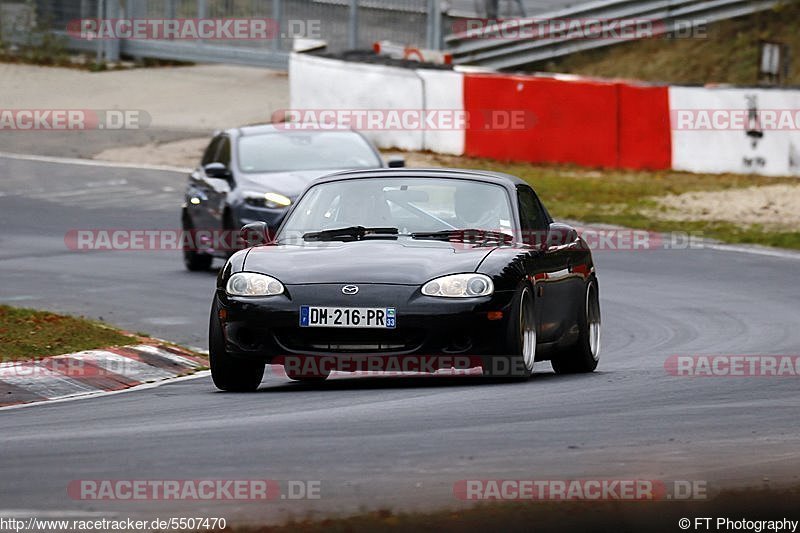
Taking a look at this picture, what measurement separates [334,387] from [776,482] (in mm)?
3944

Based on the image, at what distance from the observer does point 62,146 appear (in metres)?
33.2

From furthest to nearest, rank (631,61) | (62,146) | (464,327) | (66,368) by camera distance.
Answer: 1. (631,61)
2. (62,146)
3. (66,368)
4. (464,327)

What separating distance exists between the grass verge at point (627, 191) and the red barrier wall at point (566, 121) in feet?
0.79

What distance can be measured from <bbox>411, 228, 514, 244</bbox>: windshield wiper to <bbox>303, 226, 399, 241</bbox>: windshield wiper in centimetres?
15

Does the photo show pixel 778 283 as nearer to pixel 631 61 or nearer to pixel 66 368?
pixel 66 368

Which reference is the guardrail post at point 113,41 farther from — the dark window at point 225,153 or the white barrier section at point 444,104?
the dark window at point 225,153

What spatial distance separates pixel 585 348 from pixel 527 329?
4.56ft

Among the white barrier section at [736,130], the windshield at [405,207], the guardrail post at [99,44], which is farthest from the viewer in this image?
the guardrail post at [99,44]

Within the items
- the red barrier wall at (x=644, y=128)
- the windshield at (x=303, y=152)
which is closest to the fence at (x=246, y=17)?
the red barrier wall at (x=644, y=128)

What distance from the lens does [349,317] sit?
9812mm

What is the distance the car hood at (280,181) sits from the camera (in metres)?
18.2

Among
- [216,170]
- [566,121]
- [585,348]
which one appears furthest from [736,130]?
[585,348]

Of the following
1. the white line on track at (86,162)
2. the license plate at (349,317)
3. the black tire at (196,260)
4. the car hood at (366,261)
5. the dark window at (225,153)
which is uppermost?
the car hood at (366,261)

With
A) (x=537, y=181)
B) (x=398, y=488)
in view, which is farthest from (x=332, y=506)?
(x=537, y=181)
